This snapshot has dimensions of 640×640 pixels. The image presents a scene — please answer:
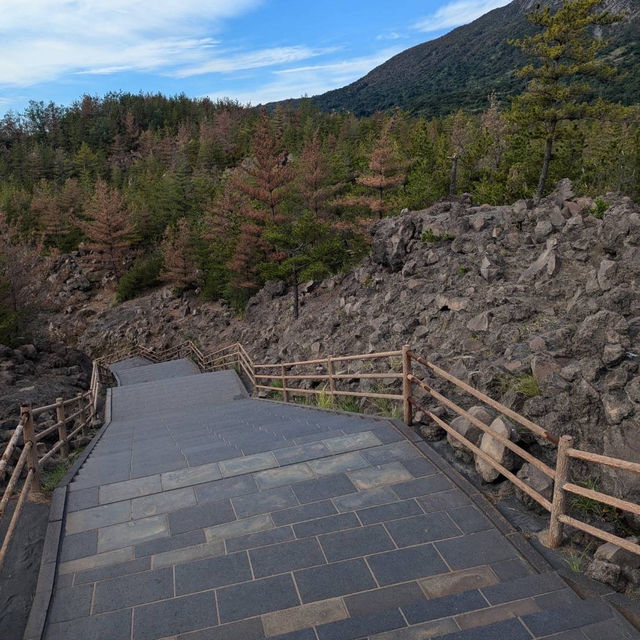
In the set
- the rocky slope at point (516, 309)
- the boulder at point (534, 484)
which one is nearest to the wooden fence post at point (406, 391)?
the rocky slope at point (516, 309)

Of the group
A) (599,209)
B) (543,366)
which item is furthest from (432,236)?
(543,366)

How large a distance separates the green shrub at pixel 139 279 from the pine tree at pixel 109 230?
4.42 m

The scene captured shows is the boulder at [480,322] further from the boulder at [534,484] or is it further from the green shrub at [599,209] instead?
the boulder at [534,484]

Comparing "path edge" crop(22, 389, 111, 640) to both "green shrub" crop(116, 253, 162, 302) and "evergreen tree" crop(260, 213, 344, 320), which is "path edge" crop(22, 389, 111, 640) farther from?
"green shrub" crop(116, 253, 162, 302)

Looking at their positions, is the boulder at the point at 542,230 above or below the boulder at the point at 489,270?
above

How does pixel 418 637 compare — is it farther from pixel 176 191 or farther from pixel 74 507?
pixel 176 191

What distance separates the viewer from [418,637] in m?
3.08

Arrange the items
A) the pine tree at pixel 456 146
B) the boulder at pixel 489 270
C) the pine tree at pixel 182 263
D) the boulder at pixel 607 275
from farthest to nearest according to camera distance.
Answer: the pine tree at pixel 182 263
the pine tree at pixel 456 146
the boulder at pixel 489 270
the boulder at pixel 607 275

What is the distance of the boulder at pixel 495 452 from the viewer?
488 cm

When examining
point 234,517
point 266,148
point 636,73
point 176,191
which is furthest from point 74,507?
point 636,73

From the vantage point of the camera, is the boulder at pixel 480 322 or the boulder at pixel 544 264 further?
the boulder at pixel 544 264

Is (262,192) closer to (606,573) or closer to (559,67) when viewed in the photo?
(559,67)

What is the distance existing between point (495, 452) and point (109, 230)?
4212 centimetres

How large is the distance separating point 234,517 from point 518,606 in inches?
100
